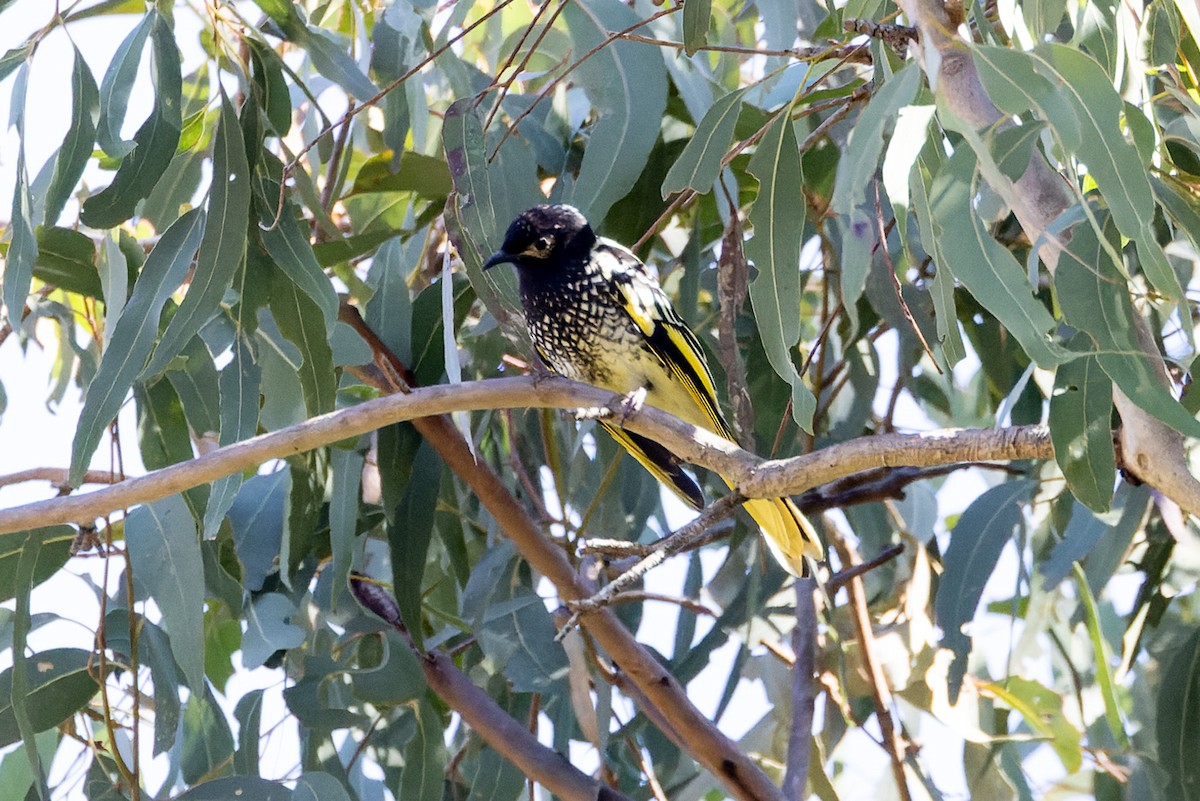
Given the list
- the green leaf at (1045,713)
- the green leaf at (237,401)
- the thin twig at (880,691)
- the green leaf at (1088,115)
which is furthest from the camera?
the thin twig at (880,691)

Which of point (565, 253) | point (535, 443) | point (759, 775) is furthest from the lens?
point (535, 443)

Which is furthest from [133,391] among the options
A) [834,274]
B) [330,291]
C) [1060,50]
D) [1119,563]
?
[1119,563]

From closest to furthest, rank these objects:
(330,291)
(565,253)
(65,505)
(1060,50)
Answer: (1060,50) → (65,505) → (330,291) → (565,253)

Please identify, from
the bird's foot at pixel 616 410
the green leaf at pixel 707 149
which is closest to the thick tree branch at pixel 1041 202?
the green leaf at pixel 707 149

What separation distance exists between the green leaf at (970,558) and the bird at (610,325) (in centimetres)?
35

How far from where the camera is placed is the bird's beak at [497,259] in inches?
97.0

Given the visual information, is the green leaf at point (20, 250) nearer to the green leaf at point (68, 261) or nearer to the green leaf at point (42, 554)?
the green leaf at point (68, 261)

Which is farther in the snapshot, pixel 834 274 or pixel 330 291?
pixel 834 274

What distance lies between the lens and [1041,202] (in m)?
1.75

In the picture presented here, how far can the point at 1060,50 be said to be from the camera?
154 cm

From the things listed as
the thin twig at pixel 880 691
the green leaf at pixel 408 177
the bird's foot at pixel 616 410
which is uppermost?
the green leaf at pixel 408 177

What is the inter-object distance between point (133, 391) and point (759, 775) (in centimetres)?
149

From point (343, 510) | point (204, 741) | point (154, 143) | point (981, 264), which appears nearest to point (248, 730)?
point (204, 741)

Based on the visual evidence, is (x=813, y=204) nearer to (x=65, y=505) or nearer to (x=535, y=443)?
(x=535, y=443)
